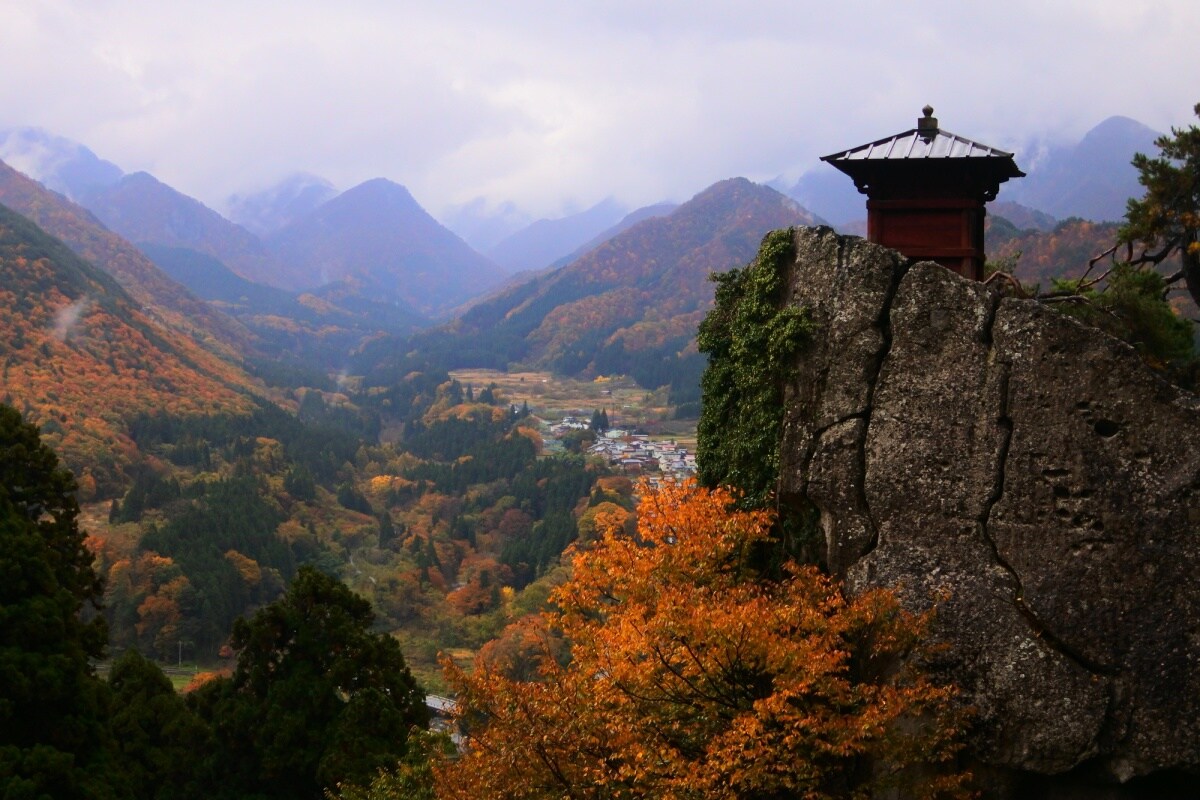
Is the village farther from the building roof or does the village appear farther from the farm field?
the building roof

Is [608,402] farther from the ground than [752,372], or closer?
closer

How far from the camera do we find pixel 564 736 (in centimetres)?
1296

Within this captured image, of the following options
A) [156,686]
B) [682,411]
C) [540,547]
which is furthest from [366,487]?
[156,686]

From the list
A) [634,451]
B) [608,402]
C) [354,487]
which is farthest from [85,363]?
[608,402]

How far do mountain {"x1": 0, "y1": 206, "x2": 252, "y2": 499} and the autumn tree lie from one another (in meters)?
79.7

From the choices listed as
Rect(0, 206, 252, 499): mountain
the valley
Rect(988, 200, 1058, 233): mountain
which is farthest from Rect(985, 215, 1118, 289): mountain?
Rect(0, 206, 252, 499): mountain

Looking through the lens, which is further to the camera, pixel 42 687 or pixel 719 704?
pixel 42 687

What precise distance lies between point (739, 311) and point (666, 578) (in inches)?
226

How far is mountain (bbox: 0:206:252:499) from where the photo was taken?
89312 millimetres

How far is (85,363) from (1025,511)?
368 ft

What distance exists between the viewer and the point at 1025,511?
13602 mm

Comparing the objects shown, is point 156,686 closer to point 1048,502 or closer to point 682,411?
point 1048,502

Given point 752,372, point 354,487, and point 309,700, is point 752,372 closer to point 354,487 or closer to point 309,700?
point 309,700

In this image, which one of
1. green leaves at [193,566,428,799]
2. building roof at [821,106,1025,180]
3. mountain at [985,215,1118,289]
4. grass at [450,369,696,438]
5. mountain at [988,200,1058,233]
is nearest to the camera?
building roof at [821,106,1025,180]
